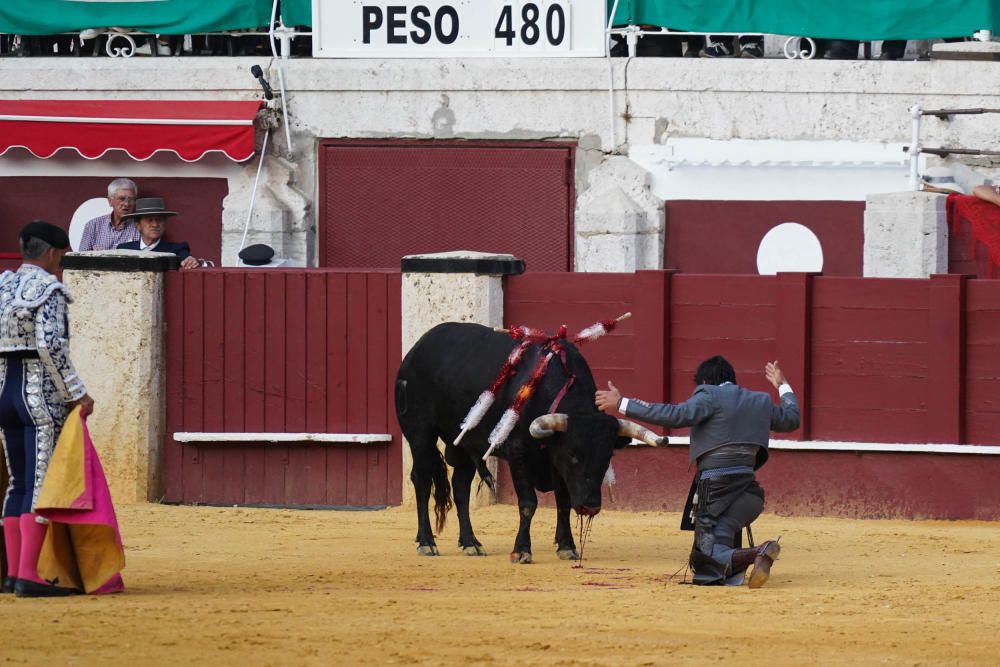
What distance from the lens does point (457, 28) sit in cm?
1594

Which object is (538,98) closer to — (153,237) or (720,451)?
(153,237)

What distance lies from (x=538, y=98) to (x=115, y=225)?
3.70 meters

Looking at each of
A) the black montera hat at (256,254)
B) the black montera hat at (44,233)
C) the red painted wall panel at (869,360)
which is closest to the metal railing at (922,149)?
the red painted wall panel at (869,360)

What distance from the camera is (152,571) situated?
9.40 metres

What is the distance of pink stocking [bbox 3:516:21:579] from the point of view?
8305 millimetres

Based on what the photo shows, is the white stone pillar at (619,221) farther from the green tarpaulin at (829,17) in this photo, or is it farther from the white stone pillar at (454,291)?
the white stone pillar at (454,291)

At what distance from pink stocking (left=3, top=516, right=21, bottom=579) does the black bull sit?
95.7 inches

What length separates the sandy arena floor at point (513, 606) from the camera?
6984 mm

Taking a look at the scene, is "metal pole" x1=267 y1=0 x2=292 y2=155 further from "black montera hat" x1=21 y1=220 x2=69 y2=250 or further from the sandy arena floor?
"black montera hat" x1=21 y1=220 x2=69 y2=250

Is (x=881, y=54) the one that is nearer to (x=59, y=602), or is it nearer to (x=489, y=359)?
(x=489, y=359)

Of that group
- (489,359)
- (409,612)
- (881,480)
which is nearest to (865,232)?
(881,480)

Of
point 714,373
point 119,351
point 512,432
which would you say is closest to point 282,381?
point 119,351

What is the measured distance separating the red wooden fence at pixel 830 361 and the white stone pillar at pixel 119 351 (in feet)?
7.58

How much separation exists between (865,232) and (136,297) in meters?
5.08
